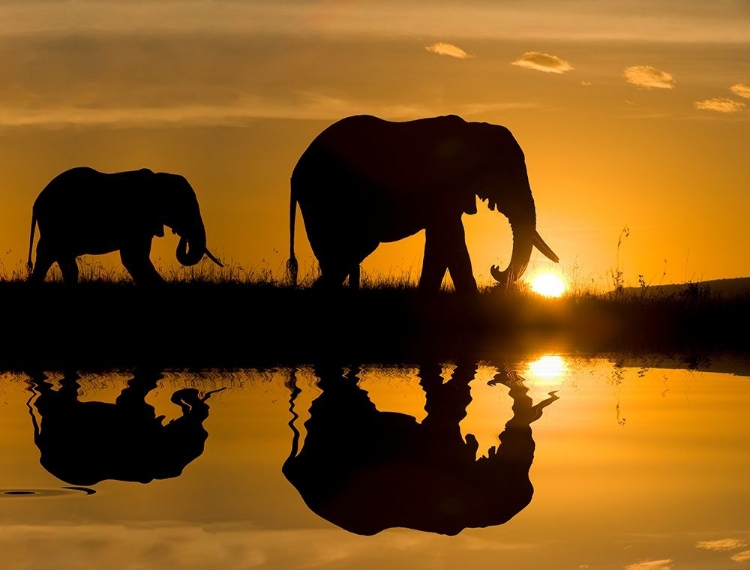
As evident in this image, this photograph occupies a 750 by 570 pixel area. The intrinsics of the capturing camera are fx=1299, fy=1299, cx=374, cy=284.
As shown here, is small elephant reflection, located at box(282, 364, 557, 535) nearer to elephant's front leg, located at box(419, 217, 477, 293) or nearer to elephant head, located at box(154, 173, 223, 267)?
elephant's front leg, located at box(419, 217, 477, 293)

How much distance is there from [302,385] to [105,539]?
16.9 feet

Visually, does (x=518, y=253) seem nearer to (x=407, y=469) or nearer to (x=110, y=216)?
(x=110, y=216)

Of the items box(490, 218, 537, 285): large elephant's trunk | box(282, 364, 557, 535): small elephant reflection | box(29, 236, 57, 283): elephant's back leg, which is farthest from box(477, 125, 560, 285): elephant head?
box(282, 364, 557, 535): small elephant reflection

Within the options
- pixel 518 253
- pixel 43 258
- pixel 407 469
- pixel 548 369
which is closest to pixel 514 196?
pixel 518 253

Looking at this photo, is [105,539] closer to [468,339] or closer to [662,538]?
[662,538]

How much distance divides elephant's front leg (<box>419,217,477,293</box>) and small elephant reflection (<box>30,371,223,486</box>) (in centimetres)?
805

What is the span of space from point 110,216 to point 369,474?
1582 centimetres

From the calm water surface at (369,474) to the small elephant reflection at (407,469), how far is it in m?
0.02

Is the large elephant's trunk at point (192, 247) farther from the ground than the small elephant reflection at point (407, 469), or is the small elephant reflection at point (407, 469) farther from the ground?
the small elephant reflection at point (407, 469)

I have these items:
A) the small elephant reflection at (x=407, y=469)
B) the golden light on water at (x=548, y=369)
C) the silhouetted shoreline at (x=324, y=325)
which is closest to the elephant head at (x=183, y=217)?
the silhouetted shoreline at (x=324, y=325)

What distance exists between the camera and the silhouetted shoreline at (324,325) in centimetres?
1379

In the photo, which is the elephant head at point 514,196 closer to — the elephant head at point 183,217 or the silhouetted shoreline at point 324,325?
the silhouetted shoreline at point 324,325

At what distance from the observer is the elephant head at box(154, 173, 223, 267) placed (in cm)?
2241

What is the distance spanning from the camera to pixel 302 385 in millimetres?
10875
